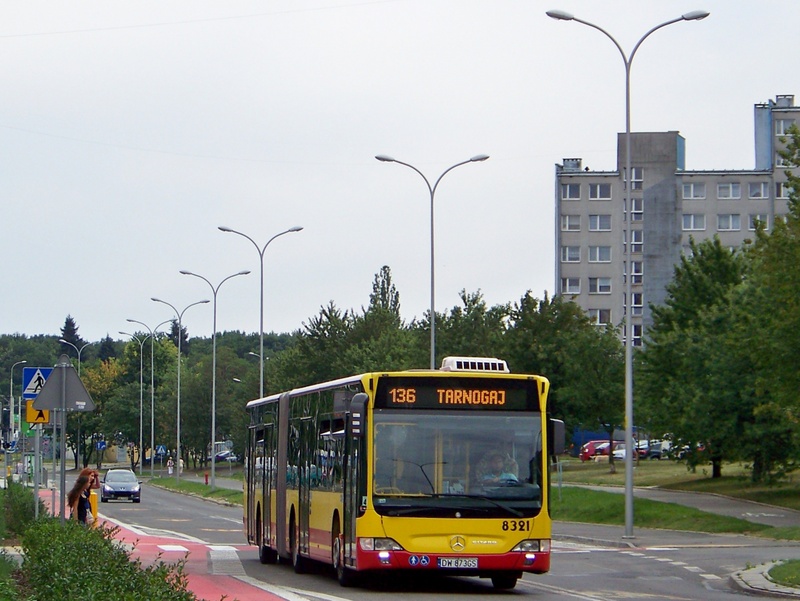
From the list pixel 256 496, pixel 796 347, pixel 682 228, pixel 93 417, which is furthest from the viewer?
pixel 93 417

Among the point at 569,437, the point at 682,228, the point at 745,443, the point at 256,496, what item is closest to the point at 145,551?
the point at 256,496

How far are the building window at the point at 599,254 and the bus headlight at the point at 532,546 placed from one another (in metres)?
→ 104

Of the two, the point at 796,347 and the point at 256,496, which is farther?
the point at 796,347

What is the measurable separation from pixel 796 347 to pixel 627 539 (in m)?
6.04

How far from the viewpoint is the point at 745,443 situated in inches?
1633

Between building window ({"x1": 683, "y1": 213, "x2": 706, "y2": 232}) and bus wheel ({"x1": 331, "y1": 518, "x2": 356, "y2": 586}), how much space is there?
100116 mm

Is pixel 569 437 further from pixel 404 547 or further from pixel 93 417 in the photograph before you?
pixel 93 417

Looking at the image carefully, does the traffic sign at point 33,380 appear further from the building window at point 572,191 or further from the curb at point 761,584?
the building window at point 572,191

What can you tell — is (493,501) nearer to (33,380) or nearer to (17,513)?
(33,380)

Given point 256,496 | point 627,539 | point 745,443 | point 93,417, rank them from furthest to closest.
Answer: point 93,417
point 745,443
point 627,539
point 256,496

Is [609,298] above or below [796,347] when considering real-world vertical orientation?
above

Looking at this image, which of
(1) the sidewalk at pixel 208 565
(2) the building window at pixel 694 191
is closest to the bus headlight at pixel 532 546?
(1) the sidewalk at pixel 208 565

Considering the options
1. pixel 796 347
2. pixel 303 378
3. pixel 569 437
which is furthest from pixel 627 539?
pixel 303 378

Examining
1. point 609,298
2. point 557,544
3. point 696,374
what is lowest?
point 557,544
